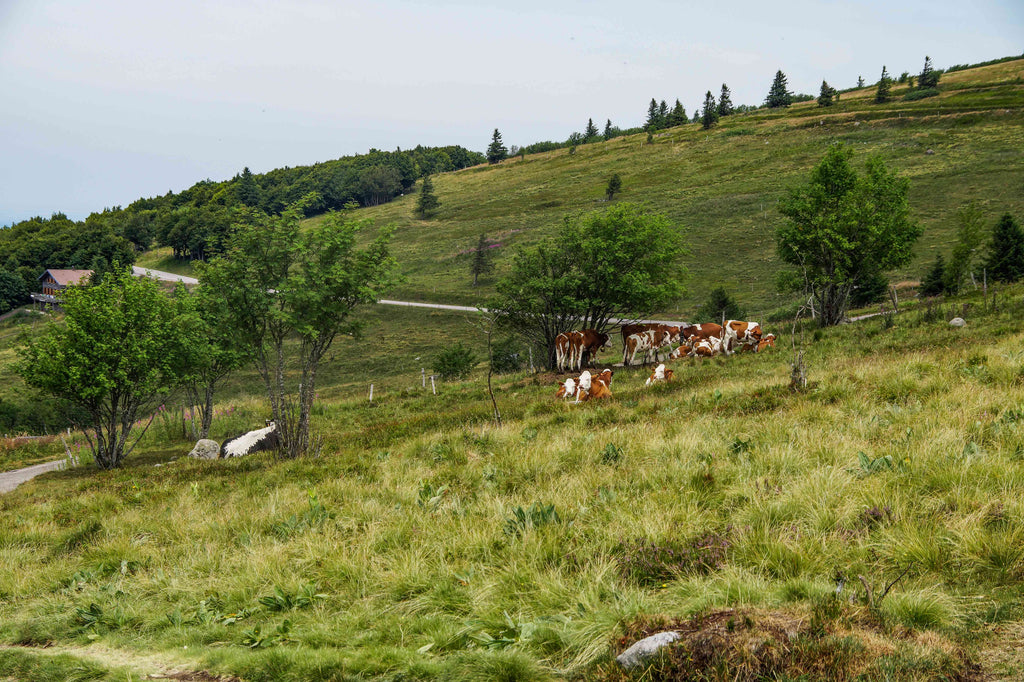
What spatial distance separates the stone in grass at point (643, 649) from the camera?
3420 millimetres

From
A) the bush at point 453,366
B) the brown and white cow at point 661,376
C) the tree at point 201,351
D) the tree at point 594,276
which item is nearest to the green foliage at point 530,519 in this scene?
the brown and white cow at point 661,376

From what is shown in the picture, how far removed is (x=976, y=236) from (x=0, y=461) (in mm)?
58585

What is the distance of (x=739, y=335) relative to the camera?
24.7m

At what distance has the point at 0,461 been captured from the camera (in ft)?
90.7

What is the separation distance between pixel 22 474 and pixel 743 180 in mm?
96616

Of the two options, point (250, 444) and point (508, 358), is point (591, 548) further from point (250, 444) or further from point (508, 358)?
point (508, 358)

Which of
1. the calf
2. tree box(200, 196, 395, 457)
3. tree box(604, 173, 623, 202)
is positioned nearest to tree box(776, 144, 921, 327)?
tree box(200, 196, 395, 457)

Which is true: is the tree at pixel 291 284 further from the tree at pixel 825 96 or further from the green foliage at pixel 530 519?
the tree at pixel 825 96

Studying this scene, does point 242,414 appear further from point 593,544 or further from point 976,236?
point 976,236

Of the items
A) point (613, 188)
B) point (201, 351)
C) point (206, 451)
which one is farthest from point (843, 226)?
point (613, 188)

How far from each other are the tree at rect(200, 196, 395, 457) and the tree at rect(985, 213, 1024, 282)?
4120cm

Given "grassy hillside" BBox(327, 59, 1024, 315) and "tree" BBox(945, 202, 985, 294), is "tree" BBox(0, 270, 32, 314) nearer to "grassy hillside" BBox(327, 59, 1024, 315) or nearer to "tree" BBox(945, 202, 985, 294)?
"grassy hillside" BBox(327, 59, 1024, 315)

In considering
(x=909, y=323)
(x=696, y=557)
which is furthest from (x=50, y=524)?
(x=909, y=323)

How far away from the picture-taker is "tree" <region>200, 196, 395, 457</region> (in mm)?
15523
